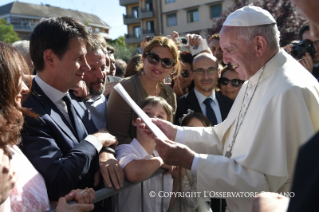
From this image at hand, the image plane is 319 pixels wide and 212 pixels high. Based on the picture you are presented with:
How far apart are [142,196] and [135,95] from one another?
135 cm

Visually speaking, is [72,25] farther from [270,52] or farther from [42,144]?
[270,52]

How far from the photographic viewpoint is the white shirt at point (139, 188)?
239 centimetres

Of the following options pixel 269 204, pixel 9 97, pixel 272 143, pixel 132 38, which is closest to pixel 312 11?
pixel 269 204

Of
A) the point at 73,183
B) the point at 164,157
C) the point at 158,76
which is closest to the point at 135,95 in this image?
the point at 158,76

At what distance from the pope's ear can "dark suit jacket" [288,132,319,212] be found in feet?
5.90

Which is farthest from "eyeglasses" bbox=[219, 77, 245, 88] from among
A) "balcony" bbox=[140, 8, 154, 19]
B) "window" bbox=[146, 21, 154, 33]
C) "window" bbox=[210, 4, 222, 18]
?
"window" bbox=[146, 21, 154, 33]

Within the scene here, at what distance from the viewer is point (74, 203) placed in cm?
177

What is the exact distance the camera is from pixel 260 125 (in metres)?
2.16

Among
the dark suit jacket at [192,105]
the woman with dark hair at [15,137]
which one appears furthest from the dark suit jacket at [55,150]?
the dark suit jacket at [192,105]

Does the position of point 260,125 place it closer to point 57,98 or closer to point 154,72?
point 57,98

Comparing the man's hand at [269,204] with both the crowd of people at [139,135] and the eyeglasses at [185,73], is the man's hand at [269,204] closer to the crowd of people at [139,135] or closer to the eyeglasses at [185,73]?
the crowd of people at [139,135]

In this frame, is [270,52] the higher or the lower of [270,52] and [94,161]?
the higher

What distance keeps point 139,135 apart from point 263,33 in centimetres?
133

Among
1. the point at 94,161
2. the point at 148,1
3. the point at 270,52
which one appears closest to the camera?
the point at 94,161
